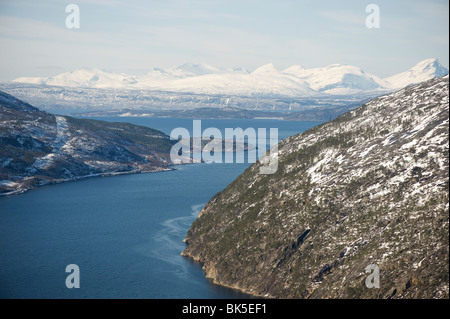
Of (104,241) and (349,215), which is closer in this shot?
(349,215)

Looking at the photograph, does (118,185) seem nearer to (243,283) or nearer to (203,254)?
(203,254)

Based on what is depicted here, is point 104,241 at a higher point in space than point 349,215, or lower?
lower

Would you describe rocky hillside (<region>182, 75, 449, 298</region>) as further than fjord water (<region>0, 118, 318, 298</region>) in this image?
No

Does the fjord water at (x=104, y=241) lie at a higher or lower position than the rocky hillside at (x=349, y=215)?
lower
